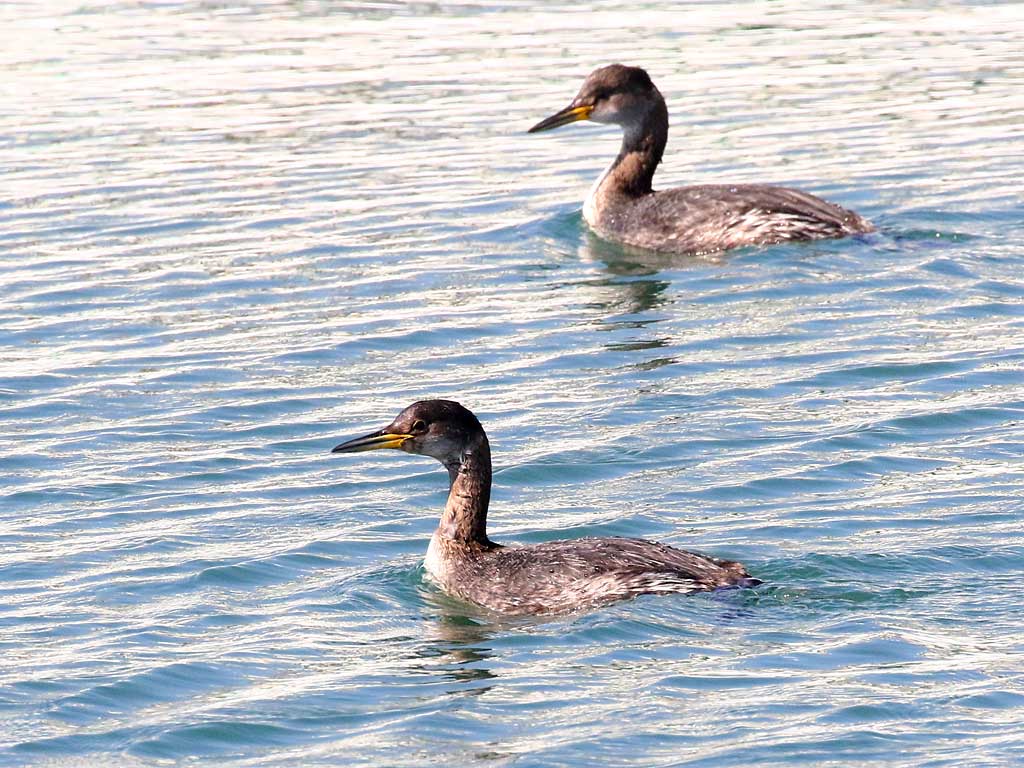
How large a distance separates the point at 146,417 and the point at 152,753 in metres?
5.15

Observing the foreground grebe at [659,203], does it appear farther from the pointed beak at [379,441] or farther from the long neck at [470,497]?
the pointed beak at [379,441]

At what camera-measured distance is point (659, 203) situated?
18.2 m

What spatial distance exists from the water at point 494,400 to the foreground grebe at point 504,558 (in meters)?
0.15

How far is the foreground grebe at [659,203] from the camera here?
17266 millimetres

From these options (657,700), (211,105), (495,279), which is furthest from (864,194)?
(657,700)

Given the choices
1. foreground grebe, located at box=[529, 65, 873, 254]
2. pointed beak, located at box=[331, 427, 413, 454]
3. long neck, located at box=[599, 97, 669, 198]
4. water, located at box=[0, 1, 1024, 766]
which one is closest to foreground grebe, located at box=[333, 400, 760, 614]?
pointed beak, located at box=[331, 427, 413, 454]

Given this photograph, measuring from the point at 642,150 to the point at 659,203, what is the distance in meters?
1.09

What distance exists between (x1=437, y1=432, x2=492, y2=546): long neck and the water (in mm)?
352

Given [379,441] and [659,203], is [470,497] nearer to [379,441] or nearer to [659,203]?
[379,441]

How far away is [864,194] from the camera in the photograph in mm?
19094

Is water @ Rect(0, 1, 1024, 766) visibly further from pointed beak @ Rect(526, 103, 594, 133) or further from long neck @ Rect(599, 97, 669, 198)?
pointed beak @ Rect(526, 103, 594, 133)

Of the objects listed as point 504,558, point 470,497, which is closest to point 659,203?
point 470,497

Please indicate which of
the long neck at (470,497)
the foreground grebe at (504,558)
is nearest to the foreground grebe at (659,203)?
the foreground grebe at (504,558)

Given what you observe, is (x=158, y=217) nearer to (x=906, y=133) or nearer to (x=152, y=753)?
(x=906, y=133)
